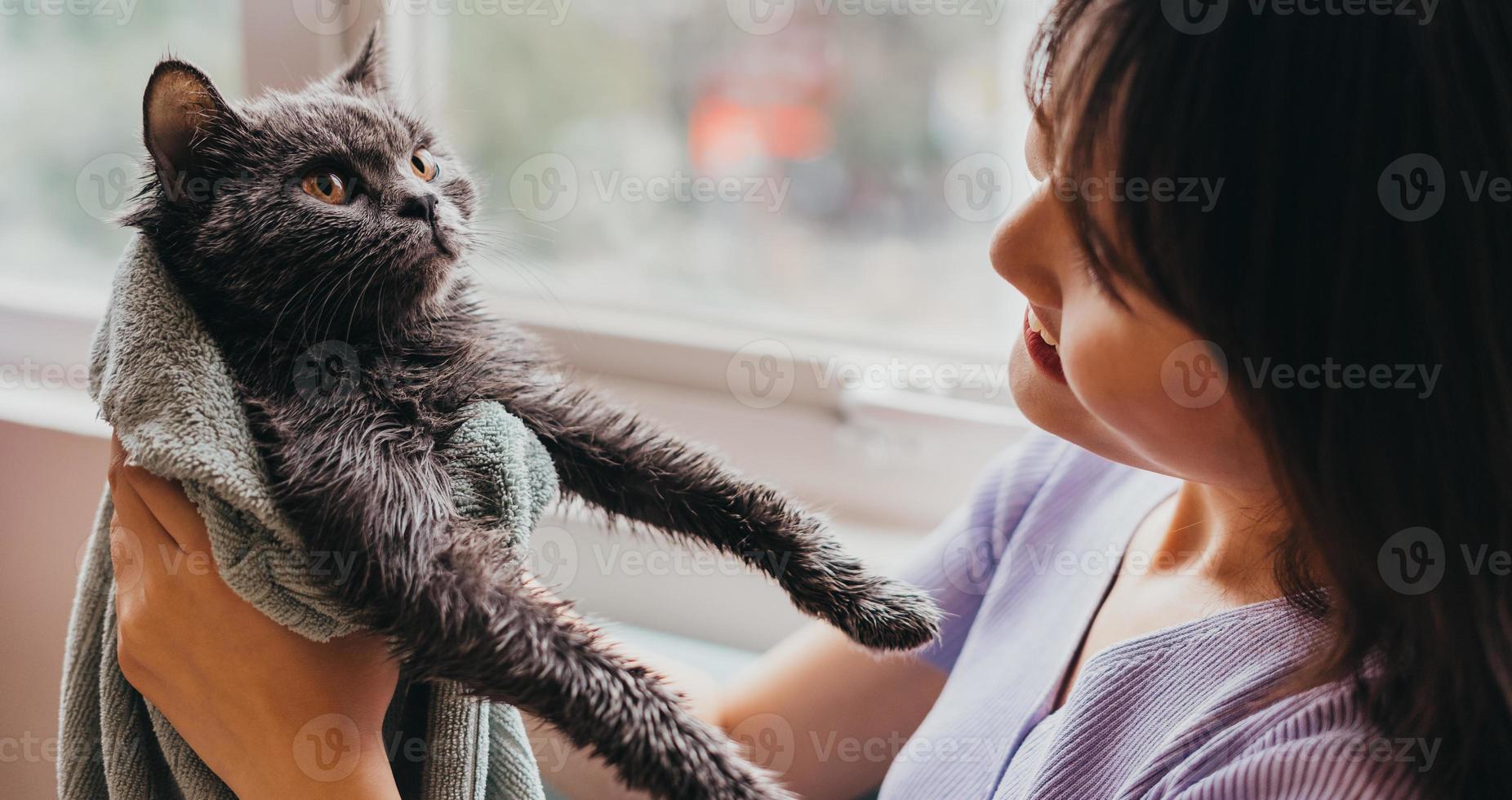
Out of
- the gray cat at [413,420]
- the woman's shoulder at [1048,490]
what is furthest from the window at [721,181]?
the gray cat at [413,420]

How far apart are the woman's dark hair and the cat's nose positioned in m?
0.39

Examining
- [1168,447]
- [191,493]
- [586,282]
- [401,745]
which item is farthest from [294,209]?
[586,282]

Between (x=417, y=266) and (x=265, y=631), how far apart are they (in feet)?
0.83

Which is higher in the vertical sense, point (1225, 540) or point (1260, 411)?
point (1260, 411)

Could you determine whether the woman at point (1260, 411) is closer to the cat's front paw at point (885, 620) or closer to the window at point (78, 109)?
the cat's front paw at point (885, 620)

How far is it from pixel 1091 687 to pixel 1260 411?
238mm

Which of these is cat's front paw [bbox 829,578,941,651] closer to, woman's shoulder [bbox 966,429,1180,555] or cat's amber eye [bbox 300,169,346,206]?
woman's shoulder [bbox 966,429,1180,555]

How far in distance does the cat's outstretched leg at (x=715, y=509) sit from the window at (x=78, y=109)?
92 centimetres

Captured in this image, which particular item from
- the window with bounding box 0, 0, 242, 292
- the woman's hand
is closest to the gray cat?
the woman's hand

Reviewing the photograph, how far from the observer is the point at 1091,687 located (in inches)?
25.2

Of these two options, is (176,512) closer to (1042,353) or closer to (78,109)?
(1042,353)

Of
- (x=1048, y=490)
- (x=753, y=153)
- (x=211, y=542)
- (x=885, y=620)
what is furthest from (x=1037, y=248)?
(x=753, y=153)

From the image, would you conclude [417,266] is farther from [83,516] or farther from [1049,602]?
[83,516]

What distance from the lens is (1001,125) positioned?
116 centimetres
